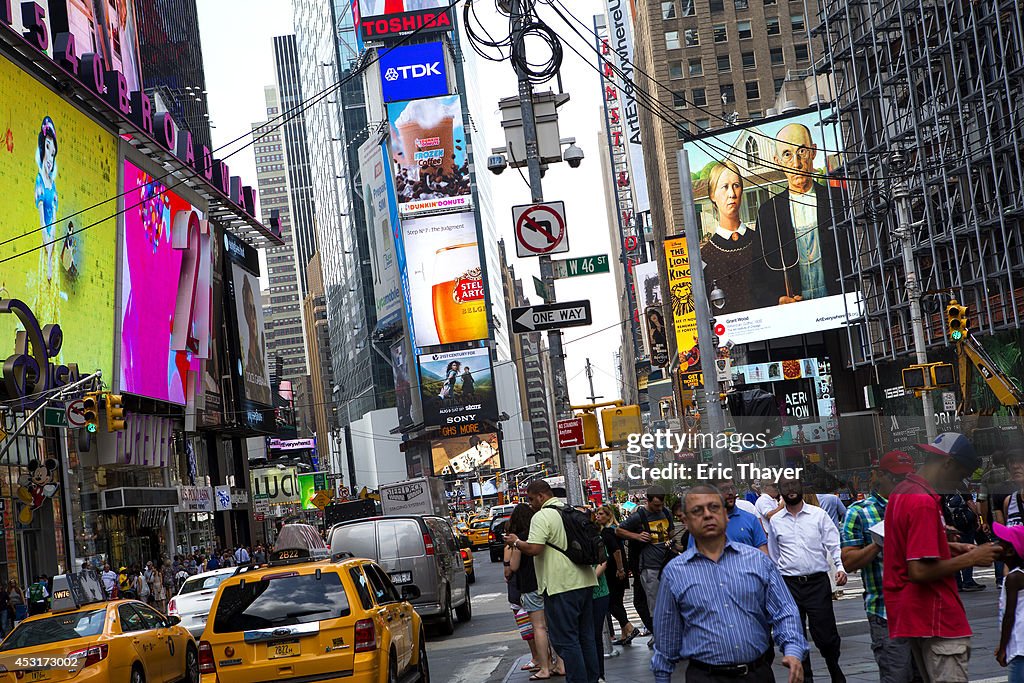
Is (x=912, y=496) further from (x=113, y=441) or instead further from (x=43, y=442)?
(x=113, y=441)

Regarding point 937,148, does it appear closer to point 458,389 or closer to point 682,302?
point 682,302

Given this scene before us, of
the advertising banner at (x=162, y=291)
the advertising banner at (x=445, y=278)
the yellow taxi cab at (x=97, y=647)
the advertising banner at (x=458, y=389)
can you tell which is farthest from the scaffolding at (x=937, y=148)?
the advertising banner at (x=458, y=389)

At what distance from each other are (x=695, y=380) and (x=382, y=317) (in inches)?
3267

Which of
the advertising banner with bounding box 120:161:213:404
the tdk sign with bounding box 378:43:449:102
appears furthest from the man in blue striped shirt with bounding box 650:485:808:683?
the tdk sign with bounding box 378:43:449:102

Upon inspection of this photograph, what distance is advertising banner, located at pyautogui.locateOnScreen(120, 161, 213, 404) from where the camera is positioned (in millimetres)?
47406

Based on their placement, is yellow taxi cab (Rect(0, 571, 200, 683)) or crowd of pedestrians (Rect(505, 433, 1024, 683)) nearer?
crowd of pedestrians (Rect(505, 433, 1024, 683))

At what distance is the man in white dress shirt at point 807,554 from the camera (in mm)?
10903

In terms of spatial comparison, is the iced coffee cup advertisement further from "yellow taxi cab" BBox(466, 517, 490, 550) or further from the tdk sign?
"yellow taxi cab" BBox(466, 517, 490, 550)

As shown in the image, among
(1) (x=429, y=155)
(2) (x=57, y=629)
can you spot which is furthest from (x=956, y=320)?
Answer: (1) (x=429, y=155)

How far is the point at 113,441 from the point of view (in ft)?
160

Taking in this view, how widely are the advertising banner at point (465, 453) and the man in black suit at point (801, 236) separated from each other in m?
66.0

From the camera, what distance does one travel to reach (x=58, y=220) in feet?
134

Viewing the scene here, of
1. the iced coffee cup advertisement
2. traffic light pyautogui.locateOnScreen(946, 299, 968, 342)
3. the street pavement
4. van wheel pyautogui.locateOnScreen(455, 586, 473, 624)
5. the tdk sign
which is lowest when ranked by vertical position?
van wheel pyautogui.locateOnScreen(455, 586, 473, 624)

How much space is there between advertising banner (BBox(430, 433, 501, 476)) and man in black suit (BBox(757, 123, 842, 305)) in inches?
2600
